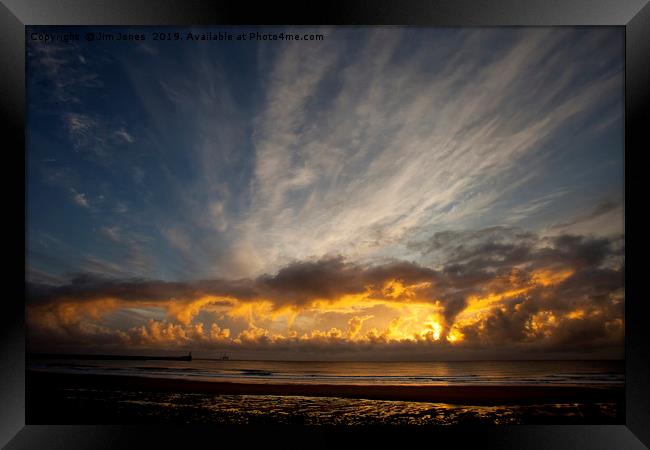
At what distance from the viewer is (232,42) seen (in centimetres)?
326

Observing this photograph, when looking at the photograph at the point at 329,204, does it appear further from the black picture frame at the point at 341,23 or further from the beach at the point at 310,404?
the black picture frame at the point at 341,23

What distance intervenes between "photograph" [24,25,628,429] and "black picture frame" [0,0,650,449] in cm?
20

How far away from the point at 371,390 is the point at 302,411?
1236 millimetres

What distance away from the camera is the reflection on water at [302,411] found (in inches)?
128

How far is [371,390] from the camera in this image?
4.44 metres

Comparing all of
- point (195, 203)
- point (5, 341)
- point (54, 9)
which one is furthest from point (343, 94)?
point (5, 341)

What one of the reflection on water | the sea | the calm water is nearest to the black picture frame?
the sea

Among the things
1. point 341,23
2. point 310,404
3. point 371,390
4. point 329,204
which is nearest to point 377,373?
point 371,390

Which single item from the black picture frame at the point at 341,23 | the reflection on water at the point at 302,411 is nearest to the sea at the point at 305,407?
the reflection on water at the point at 302,411

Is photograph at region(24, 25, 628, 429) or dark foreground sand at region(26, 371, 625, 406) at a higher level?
photograph at region(24, 25, 628, 429)

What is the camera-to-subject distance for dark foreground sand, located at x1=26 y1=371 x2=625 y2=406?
11.8 ft

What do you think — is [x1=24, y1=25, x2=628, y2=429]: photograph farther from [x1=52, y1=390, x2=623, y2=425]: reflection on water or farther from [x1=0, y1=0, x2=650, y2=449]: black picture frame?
[x1=0, y1=0, x2=650, y2=449]: black picture frame

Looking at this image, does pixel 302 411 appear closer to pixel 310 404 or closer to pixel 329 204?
pixel 310 404

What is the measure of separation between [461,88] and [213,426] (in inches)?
140
